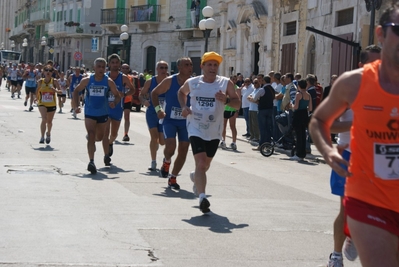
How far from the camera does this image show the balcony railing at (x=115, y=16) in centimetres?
5769

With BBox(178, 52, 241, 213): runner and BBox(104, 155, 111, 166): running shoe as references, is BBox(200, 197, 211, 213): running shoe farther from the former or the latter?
BBox(104, 155, 111, 166): running shoe

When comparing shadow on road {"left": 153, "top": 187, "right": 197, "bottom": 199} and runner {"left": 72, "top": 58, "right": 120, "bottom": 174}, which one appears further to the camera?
runner {"left": 72, "top": 58, "right": 120, "bottom": 174}

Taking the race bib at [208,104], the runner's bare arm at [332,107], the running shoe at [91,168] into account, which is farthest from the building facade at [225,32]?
the runner's bare arm at [332,107]

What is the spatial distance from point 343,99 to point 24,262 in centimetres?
323

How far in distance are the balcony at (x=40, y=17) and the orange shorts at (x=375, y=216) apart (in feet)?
262

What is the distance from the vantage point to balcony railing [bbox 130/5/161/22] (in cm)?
5312

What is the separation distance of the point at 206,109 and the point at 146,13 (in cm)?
4446

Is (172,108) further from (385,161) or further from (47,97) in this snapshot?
(385,161)

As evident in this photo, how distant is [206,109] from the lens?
9906mm

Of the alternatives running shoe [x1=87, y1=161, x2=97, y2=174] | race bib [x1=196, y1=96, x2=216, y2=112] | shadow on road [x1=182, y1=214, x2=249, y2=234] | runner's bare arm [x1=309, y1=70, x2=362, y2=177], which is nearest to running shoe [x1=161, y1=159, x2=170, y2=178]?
running shoe [x1=87, y1=161, x2=97, y2=174]

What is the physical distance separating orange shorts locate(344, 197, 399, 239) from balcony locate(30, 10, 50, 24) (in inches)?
3149

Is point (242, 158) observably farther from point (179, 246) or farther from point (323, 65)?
point (323, 65)

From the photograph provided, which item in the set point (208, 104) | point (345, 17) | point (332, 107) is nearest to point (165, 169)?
point (208, 104)

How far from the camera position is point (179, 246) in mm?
7641
